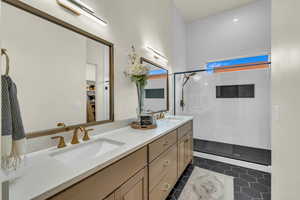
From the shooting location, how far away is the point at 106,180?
0.78 meters

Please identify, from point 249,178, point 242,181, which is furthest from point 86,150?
point 249,178

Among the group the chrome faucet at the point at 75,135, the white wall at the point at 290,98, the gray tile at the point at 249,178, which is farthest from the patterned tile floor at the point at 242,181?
the chrome faucet at the point at 75,135

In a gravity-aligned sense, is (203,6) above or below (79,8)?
above

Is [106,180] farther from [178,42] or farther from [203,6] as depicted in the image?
[203,6]

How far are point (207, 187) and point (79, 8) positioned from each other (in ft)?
8.10

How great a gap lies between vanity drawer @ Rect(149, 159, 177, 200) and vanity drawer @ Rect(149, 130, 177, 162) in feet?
0.99

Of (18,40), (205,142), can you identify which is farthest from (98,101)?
(205,142)

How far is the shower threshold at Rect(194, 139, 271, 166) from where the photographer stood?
2359 millimetres

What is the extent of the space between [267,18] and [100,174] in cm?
394

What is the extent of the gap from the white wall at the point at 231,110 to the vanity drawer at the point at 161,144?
1.63 m

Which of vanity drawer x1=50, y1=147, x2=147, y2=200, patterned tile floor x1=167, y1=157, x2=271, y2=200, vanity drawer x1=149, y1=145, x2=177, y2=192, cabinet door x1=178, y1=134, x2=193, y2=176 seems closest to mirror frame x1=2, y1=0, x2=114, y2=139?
vanity drawer x1=50, y1=147, x2=147, y2=200

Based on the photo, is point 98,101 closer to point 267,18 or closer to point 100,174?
point 100,174

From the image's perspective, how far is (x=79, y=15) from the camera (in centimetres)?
115

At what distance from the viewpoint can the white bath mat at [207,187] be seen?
5.25 feet
